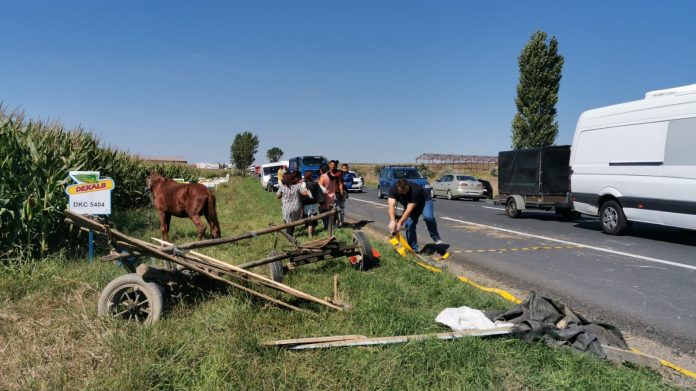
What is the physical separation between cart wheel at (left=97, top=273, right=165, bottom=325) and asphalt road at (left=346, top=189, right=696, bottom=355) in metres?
4.58

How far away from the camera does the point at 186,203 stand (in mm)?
8469

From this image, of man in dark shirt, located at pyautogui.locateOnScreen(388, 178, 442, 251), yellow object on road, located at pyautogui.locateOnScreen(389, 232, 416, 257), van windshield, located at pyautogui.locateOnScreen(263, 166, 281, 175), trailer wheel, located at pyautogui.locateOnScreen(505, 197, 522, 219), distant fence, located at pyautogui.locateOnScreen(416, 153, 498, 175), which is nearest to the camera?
yellow object on road, located at pyautogui.locateOnScreen(389, 232, 416, 257)

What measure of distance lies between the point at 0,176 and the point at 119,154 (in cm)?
891

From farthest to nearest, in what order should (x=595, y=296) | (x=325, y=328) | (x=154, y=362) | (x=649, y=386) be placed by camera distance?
(x=595, y=296) < (x=325, y=328) < (x=154, y=362) < (x=649, y=386)

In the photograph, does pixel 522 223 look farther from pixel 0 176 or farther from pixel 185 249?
pixel 0 176

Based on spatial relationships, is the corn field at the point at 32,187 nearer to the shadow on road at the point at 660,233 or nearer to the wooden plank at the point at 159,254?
the wooden plank at the point at 159,254

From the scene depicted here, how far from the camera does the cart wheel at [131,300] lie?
157 inches

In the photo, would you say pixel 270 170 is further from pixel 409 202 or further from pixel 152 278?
pixel 152 278

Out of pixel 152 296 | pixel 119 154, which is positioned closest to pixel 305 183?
pixel 152 296

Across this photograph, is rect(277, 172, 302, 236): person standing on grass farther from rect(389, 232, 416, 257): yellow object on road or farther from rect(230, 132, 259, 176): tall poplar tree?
rect(230, 132, 259, 176): tall poplar tree

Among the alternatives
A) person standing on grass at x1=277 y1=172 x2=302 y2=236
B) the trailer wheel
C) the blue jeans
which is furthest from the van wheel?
person standing on grass at x1=277 y1=172 x2=302 y2=236

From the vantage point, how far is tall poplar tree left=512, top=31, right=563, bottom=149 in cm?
2975

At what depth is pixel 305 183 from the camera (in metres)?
9.37

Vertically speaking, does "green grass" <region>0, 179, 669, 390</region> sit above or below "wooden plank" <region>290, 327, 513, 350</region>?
below
